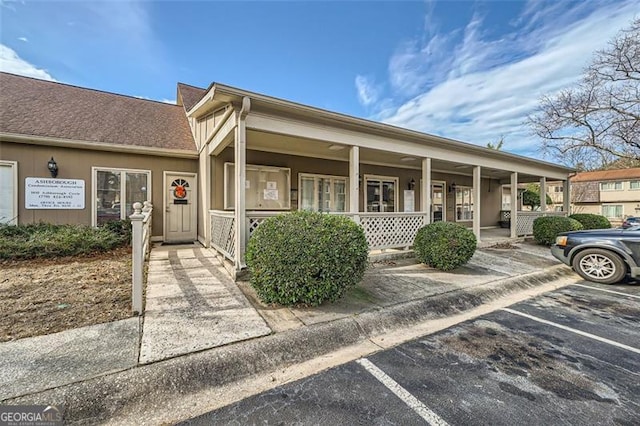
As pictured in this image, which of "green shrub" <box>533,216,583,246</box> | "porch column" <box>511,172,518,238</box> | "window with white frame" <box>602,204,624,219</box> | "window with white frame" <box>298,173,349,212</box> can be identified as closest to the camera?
"window with white frame" <box>298,173,349,212</box>

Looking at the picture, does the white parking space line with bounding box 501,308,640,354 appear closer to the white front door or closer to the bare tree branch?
the white front door

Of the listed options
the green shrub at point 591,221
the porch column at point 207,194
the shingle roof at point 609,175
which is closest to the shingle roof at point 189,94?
the porch column at point 207,194

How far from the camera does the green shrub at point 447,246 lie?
5758mm

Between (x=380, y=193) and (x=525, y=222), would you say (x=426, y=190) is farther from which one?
(x=525, y=222)

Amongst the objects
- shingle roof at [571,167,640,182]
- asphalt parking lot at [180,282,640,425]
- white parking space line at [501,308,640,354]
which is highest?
shingle roof at [571,167,640,182]

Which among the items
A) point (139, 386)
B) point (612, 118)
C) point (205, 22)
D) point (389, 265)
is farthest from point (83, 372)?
point (612, 118)

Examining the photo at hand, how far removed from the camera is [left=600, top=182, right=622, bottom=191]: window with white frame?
30.3 m

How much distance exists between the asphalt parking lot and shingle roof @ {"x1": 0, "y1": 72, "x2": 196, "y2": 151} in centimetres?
811

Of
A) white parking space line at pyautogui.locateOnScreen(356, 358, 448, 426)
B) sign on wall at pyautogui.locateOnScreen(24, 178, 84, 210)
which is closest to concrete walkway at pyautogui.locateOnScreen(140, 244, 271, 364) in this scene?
white parking space line at pyautogui.locateOnScreen(356, 358, 448, 426)

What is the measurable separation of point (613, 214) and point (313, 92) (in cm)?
3855

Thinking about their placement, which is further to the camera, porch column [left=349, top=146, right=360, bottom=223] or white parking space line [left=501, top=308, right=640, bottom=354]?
porch column [left=349, top=146, right=360, bottom=223]

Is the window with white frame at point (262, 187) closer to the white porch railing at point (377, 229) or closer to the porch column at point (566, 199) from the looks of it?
the white porch railing at point (377, 229)

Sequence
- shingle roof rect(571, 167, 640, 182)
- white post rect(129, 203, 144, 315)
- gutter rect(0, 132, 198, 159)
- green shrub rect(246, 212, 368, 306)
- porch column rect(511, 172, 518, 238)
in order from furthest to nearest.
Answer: shingle roof rect(571, 167, 640, 182) < porch column rect(511, 172, 518, 238) < gutter rect(0, 132, 198, 159) < green shrub rect(246, 212, 368, 306) < white post rect(129, 203, 144, 315)

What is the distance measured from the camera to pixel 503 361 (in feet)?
9.00
